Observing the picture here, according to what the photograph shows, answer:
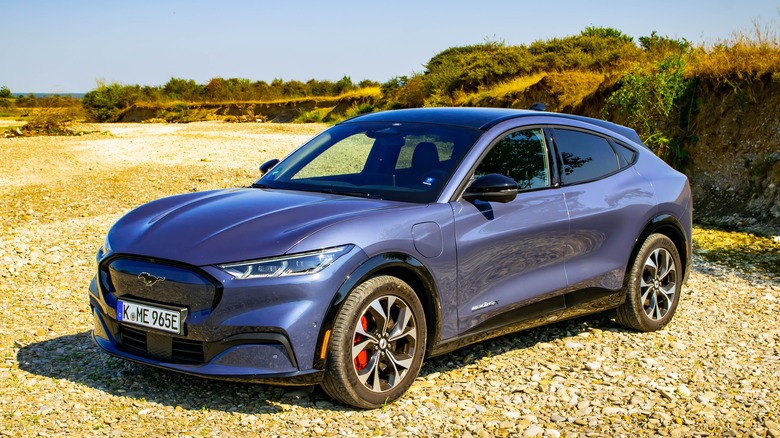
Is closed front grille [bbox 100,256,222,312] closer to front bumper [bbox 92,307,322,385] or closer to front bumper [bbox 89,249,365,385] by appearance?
front bumper [bbox 89,249,365,385]

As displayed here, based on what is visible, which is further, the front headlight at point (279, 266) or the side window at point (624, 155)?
the side window at point (624, 155)

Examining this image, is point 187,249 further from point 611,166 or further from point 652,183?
point 652,183

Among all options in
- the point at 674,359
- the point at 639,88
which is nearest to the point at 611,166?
the point at 674,359

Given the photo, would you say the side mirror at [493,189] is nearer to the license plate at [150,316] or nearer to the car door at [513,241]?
the car door at [513,241]

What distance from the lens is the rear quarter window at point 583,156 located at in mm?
6539

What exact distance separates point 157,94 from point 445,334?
191 feet

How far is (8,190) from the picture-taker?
15562 millimetres

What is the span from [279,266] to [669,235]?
13.4 feet

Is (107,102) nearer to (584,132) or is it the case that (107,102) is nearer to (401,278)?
(584,132)

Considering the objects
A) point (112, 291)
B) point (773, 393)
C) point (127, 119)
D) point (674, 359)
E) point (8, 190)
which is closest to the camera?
point (112, 291)

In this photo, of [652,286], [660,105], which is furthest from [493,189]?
[660,105]

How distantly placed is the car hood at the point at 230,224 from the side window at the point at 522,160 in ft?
3.10

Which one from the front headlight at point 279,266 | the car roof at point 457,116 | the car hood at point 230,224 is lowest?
the front headlight at point 279,266

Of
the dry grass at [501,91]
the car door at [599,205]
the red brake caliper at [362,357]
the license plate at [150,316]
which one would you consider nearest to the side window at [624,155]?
the car door at [599,205]
